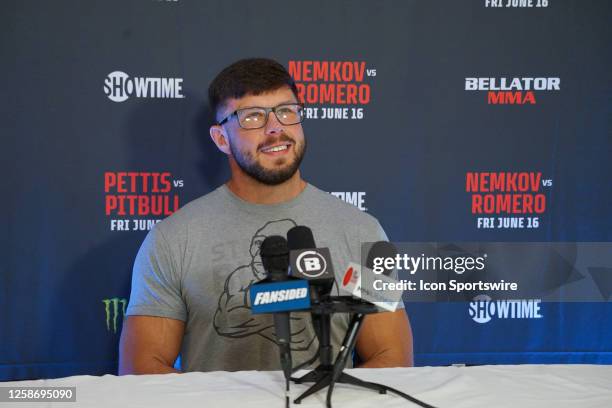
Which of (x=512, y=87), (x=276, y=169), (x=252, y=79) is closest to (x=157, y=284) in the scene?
(x=276, y=169)

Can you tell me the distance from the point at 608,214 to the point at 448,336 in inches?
30.7

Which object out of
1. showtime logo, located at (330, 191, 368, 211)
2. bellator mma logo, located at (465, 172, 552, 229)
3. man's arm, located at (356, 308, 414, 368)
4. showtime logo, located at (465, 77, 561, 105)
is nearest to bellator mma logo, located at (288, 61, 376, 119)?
showtime logo, located at (330, 191, 368, 211)

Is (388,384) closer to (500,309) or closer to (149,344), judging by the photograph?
(149,344)

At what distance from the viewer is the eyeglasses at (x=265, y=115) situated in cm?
191

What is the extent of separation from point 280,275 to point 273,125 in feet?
3.06

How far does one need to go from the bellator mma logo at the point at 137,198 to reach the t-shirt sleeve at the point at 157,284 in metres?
0.62

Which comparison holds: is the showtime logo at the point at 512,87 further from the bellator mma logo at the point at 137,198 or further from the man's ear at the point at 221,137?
the bellator mma logo at the point at 137,198

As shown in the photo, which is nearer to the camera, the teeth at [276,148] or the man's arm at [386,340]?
the man's arm at [386,340]

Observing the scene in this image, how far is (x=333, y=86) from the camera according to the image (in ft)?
8.43

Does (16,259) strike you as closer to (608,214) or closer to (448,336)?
(448,336)

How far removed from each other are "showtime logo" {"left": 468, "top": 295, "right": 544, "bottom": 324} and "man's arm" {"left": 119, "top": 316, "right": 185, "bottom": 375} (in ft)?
4.06

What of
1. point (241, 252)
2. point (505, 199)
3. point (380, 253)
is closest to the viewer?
point (380, 253)

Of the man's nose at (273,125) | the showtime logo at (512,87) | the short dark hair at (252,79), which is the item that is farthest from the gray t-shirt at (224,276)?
the showtime logo at (512,87)

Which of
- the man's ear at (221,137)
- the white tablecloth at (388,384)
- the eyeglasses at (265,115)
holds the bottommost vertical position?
the white tablecloth at (388,384)
